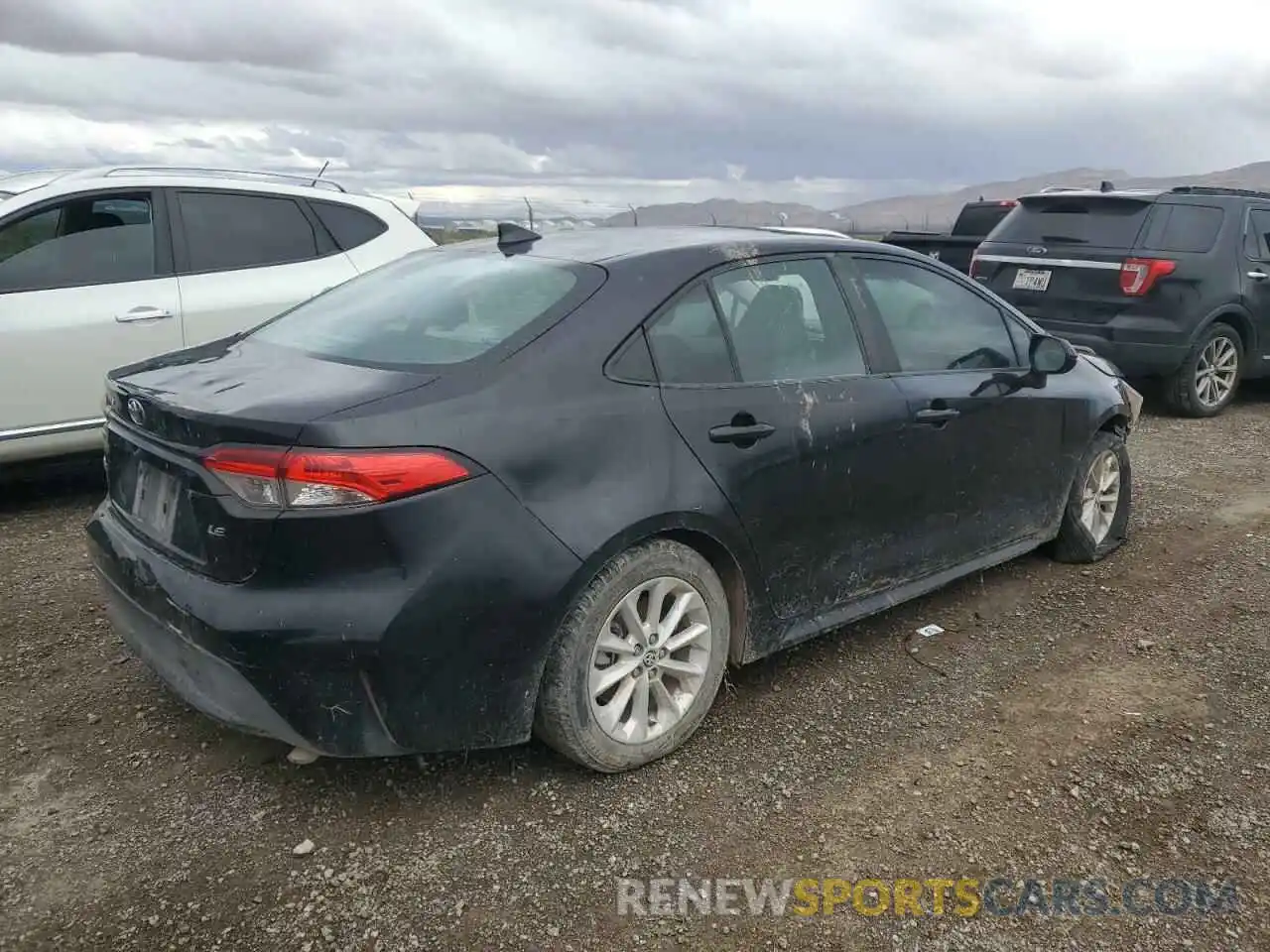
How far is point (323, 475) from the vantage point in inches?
95.8

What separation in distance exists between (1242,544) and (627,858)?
388 centimetres

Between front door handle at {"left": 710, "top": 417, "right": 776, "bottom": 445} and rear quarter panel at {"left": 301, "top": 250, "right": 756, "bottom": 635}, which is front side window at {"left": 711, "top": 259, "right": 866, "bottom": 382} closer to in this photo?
front door handle at {"left": 710, "top": 417, "right": 776, "bottom": 445}

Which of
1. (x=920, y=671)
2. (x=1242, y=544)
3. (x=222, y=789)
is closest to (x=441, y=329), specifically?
(x=222, y=789)

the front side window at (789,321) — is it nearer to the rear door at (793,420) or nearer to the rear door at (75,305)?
the rear door at (793,420)

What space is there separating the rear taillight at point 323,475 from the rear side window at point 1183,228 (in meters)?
6.96

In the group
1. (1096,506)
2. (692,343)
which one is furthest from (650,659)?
(1096,506)

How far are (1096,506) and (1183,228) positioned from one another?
421 cm

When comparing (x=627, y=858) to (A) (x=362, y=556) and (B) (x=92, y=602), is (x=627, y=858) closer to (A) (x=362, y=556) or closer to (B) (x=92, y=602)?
(A) (x=362, y=556)

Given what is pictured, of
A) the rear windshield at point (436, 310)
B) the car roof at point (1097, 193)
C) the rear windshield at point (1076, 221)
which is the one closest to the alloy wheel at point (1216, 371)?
the rear windshield at point (1076, 221)

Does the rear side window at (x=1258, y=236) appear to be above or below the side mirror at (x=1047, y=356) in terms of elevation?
above

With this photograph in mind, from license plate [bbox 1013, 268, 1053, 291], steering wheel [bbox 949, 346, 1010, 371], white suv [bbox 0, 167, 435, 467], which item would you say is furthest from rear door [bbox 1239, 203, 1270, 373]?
white suv [bbox 0, 167, 435, 467]

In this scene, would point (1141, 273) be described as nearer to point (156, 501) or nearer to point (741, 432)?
point (741, 432)

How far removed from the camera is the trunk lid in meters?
2.50

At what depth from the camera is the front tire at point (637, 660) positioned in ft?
9.13
